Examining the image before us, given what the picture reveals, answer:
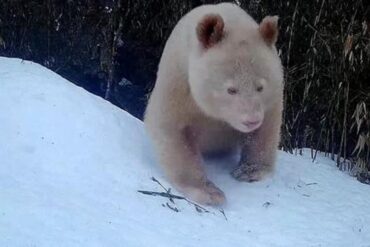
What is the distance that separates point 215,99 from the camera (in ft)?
15.6

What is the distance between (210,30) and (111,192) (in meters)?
1.18

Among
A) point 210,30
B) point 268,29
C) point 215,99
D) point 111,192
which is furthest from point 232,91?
point 111,192

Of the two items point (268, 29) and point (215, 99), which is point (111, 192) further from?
point (268, 29)

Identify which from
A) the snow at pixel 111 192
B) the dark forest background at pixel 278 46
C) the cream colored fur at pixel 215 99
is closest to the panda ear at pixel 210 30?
the cream colored fur at pixel 215 99

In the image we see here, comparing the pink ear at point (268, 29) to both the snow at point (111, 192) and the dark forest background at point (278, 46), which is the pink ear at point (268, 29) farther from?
the dark forest background at point (278, 46)

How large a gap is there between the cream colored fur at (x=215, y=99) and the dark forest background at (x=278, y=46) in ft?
6.37

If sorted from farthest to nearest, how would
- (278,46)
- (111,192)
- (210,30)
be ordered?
(278,46) → (210,30) → (111,192)

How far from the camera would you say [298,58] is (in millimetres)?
8211

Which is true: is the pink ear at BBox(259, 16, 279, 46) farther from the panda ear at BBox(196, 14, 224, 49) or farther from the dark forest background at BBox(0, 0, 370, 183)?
the dark forest background at BBox(0, 0, 370, 183)

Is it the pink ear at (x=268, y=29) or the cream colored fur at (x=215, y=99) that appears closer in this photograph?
the cream colored fur at (x=215, y=99)

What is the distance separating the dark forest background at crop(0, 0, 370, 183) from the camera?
7.68m

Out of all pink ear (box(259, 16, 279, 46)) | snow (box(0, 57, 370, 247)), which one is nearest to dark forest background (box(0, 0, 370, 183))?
snow (box(0, 57, 370, 247))

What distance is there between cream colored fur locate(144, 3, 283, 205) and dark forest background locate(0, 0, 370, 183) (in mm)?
1943

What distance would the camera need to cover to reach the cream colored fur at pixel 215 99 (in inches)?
185
